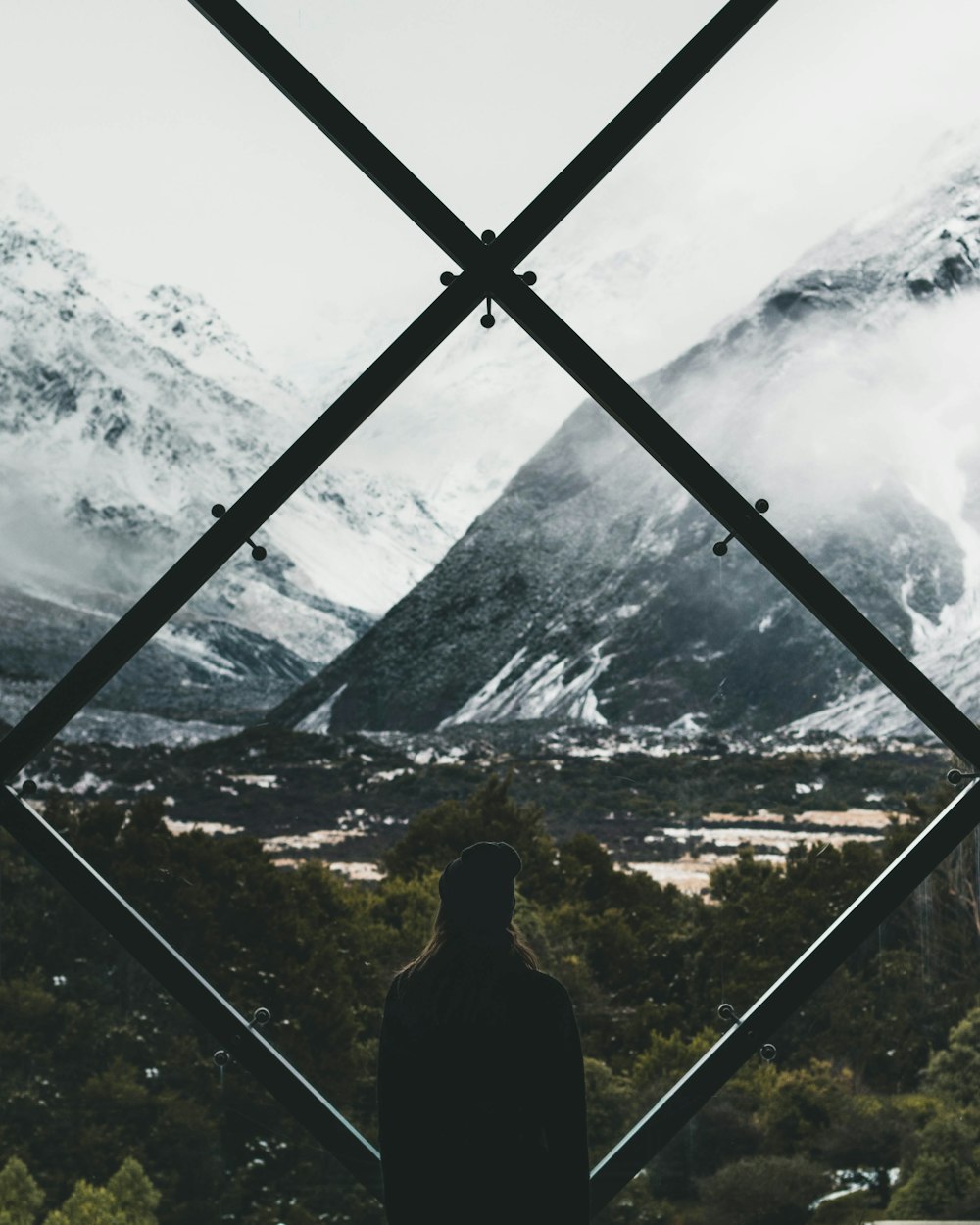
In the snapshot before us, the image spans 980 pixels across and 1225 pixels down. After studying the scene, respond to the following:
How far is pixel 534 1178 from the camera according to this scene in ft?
5.94

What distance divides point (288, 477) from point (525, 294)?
1.84 ft

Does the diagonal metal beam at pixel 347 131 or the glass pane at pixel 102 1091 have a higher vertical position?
the diagonal metal beam at pixel 347 131

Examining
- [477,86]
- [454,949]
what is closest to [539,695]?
[477,86]

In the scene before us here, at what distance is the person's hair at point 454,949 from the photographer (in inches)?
73.5

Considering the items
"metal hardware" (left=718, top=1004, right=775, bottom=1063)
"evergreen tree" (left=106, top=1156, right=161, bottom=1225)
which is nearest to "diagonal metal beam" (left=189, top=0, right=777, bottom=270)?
"metal hardware" (left=718, top=1004, right=775, bottom=1063)

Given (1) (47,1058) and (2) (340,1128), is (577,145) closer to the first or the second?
(2) (340,1128)

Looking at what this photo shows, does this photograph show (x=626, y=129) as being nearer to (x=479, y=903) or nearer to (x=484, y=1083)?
(x=479, y=903)

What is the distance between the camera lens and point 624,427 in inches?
96.1

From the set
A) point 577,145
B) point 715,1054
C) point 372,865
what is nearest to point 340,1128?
point 715,1054

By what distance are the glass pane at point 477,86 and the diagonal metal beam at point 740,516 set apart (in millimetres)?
1905

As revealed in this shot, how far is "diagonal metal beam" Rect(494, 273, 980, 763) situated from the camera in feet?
8.02

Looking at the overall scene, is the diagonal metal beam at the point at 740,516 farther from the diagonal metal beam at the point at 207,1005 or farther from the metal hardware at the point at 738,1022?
the diagonal metal beam at the point at 207,1005

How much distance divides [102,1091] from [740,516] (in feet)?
11.7

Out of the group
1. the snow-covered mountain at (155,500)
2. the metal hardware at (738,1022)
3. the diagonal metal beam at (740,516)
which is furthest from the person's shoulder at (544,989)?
the snow-covered mountain at (155,500)
